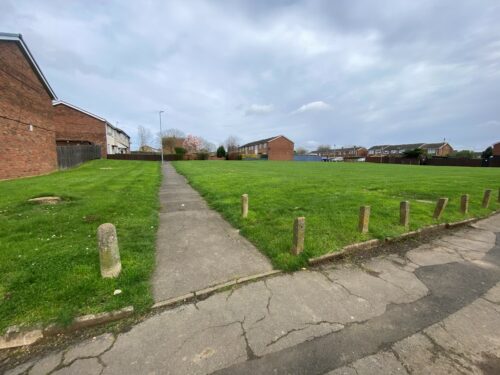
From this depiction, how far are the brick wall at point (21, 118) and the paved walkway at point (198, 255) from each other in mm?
13694

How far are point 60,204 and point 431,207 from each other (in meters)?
12.1

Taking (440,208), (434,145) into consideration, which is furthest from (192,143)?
(434,145)

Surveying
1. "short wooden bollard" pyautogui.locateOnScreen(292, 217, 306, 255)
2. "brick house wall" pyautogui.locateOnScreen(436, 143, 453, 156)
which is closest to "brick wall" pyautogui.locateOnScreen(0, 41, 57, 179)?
"short wooden bollard" pyautogui.locateOnScreen(292, 217, 306, 255)

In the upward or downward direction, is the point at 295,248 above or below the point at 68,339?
above

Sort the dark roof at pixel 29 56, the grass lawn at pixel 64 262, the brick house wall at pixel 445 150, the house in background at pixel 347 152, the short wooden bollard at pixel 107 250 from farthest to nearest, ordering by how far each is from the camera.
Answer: the house in background at pixel 347 152
the brick house wall at pixel 445 150
the dark roof at pixel 29 56
the short wooden bollard at pixel 107 250
the grass lawn at pixel 64 262

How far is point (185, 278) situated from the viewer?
3.62 metres

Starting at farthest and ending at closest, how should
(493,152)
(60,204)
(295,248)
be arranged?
(493,152) → (60,204) → (295,248)

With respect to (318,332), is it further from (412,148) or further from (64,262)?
(412,148)

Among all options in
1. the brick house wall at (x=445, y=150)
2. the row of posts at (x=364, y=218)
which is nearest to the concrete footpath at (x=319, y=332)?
the row of posts at (x=364, y=218)

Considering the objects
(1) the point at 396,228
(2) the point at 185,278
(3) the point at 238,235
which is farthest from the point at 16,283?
(1) the point at 396,228

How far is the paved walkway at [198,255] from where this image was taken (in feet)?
11.5

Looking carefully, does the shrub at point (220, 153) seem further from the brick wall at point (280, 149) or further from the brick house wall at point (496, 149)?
the brick house wall at point (496, 149)

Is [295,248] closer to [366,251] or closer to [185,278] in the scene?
[366,251]

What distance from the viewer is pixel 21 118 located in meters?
14.8
